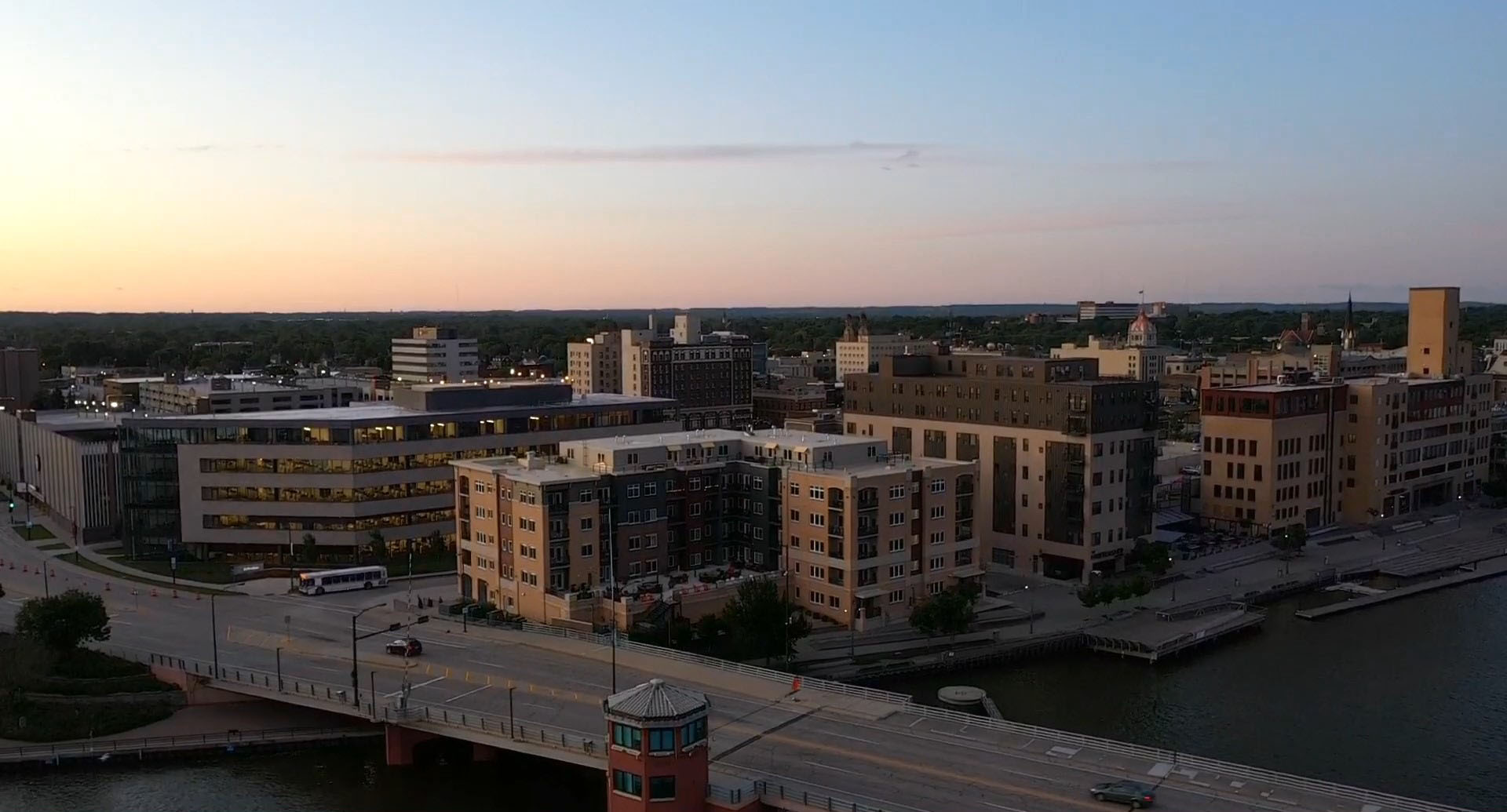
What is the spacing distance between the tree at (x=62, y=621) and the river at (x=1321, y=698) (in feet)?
111

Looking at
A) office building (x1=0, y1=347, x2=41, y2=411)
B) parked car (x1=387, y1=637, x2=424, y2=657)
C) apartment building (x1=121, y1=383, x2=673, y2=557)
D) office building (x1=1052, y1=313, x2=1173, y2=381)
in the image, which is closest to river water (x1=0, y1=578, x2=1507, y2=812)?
parked car (x1=387, y1=637, x2=424, y2=657)

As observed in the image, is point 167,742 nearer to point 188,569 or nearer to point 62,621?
point 62,621

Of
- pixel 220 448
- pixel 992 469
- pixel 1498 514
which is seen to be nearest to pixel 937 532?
pixel 992 469

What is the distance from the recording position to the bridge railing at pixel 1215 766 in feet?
109

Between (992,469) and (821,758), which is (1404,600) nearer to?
(992,469)

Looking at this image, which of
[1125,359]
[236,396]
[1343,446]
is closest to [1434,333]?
[1343,446]

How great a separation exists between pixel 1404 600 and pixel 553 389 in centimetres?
5459

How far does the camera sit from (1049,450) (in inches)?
2785

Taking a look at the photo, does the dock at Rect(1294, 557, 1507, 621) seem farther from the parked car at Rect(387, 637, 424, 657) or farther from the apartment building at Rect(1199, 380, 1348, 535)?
the parked car at Rect(387, 637, 424, 657)

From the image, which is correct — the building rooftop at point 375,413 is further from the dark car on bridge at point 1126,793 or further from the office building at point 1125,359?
the office building at point 1125,359

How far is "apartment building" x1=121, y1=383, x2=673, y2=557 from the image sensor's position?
75750mm

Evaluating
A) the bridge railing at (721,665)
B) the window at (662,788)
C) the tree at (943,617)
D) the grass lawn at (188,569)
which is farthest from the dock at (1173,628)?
the grass lawn at (188,569)

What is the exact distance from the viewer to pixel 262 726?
46.9 m

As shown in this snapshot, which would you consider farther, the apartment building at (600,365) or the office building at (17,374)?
the apartment building at (600,365)
